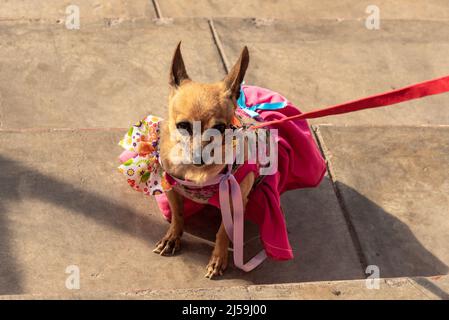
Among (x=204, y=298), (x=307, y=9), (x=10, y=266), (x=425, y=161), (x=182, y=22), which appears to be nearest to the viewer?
(x=204, y=298)

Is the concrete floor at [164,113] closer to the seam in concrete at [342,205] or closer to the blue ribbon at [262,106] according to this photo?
the seam in concrete at [342,205]

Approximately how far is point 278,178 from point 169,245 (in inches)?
30.0

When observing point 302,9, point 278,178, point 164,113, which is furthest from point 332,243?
point 302,9

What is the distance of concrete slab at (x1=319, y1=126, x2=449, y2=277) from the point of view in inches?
177

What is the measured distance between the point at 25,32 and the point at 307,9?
250 cm

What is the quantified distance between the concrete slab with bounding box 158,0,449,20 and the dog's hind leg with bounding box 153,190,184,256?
259 cm

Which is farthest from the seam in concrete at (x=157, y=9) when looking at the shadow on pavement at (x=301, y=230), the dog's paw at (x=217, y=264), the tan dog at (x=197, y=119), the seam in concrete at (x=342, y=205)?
the dog's paw at (x=217, y=264)

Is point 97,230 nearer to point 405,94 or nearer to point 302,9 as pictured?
point 405,94

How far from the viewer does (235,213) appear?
4.19 m

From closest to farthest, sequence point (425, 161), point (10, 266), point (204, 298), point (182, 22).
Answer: point (204, 298) → point (10, 266) → point (425, 161) → point (182, 22)

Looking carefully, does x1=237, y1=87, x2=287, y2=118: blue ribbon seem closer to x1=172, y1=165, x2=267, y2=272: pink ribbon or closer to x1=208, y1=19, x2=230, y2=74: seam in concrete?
x1=172, y1=165, x2=267, y2=272: pink ribbon

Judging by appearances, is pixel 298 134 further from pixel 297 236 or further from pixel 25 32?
pixel 25 32

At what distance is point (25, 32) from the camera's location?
19.7 ft
